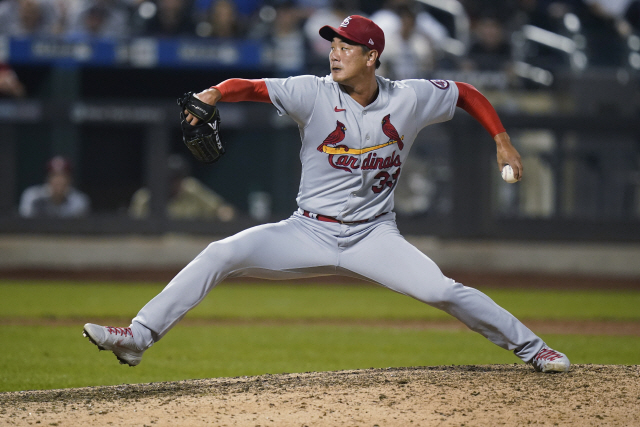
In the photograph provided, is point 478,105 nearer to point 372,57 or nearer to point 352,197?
point 372,57

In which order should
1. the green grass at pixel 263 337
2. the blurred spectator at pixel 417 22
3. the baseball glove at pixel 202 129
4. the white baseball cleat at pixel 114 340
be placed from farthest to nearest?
the blurred spectator at pixel 417 22 < the green grass at pixel 263 337 < the baseball glove at pixel 202 129 < the white baseball cleat at pixel 114 340

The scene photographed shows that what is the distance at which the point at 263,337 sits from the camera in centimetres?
665

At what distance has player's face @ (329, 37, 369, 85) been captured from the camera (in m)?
3.92

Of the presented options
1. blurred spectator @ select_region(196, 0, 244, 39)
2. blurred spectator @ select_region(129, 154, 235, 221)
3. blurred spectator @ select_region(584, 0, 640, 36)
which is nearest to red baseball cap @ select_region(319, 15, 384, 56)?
blurred spectator @ select_region(196, 0, 244, 39)

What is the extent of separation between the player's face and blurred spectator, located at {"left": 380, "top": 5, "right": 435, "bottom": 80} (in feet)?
21.3

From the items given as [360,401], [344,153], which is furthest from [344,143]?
[360,401]

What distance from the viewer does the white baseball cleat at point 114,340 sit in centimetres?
337

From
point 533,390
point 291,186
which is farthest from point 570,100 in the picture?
point 533,390

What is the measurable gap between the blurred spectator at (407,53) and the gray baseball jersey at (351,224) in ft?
21.3

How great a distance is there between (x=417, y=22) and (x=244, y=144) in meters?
2.93

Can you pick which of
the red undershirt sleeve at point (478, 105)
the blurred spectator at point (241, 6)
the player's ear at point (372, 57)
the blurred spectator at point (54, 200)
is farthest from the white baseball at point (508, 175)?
the blurred spectator at point (241, 6)

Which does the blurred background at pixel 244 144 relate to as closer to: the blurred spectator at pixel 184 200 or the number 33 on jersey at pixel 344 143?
the blurred spectator at pixel 184 200

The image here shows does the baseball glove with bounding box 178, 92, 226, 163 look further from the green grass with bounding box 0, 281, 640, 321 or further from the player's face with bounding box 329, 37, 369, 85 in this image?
the green grass with bounding box 0, 281, 640, 321

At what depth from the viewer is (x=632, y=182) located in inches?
417
